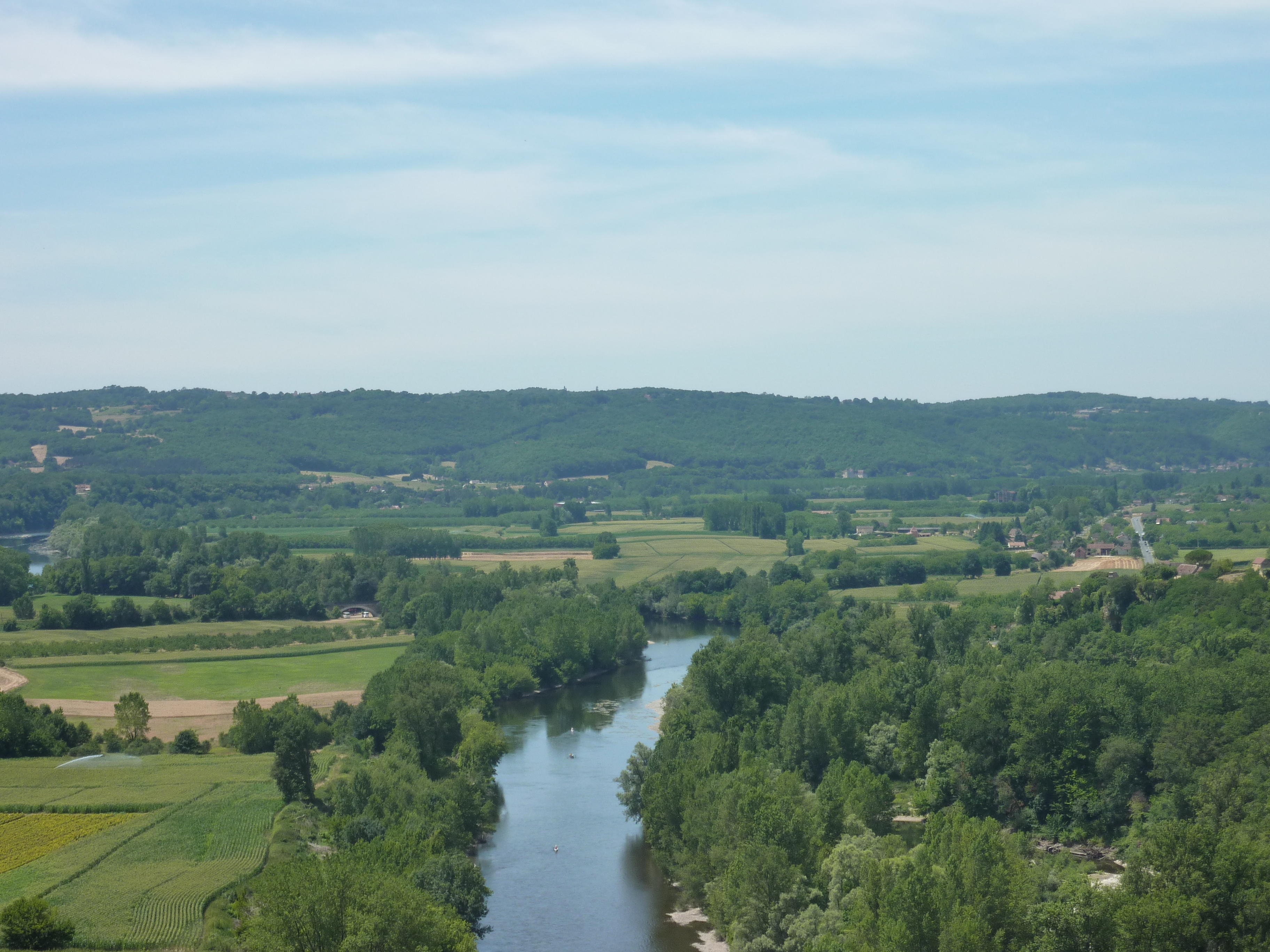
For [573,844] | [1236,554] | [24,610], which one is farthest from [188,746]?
[1236,554]

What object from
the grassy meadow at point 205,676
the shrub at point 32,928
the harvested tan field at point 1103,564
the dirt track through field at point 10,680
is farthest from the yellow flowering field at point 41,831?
the harvested tan field at point 1103,564

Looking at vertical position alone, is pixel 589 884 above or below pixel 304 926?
below

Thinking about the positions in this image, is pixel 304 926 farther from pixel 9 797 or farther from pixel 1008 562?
pixel 1008 562

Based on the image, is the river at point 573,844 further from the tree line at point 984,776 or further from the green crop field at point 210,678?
the green crop field at point 210,678

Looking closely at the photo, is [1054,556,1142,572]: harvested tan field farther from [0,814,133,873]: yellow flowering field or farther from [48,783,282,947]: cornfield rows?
[0,814,133,873]: yellow flowering field

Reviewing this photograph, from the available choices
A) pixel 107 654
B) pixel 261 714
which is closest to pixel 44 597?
pixel 107 654

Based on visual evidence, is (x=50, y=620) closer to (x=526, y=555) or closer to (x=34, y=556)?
(x=526, y=555)

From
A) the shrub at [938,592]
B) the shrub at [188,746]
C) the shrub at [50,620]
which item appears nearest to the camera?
the shrub at [188,746]
